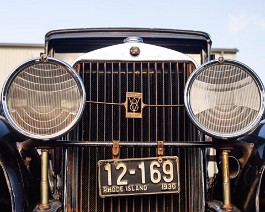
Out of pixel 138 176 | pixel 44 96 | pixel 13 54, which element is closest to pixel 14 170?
pixel 44 96

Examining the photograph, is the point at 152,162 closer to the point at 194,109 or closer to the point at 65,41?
the point at 194,109

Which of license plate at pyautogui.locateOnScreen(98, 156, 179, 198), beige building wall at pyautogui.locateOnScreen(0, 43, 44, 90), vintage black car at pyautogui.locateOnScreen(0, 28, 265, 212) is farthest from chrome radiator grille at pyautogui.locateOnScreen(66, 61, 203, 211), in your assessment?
beige building wall at pyautogui.locateOnScreen(0, 43, 44, 90)

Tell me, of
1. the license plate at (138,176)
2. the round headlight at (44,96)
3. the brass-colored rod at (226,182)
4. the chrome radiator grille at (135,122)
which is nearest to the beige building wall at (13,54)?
the chrome radiator grille at (135,122)

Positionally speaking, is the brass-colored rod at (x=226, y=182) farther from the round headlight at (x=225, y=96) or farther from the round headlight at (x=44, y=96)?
the round headlight at (x=44, y=96)

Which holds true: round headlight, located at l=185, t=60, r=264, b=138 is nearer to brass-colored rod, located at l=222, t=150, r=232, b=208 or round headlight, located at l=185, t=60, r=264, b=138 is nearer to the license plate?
brass-colored rod, located at l=222, t=150, r=232, b=208

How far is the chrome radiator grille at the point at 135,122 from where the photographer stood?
2.61 m

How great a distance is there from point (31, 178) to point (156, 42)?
121 centimetres

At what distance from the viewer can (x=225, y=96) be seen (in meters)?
2.47

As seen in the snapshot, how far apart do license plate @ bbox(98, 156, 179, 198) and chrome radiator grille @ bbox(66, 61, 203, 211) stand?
165mm

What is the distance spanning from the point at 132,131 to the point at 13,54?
1145 cm

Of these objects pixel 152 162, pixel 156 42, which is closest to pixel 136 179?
pixel 152 162

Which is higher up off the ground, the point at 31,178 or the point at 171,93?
the point at 171,93

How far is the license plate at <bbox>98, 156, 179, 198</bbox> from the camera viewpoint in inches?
95.0

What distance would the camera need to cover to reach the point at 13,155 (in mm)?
2533
